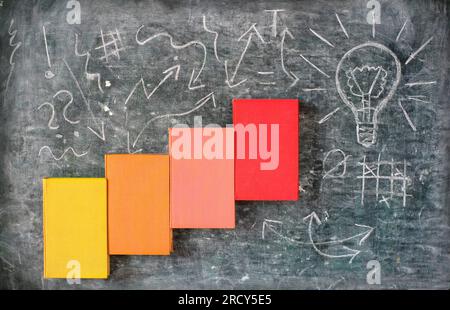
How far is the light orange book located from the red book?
51 millimetres

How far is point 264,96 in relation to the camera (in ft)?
5.70

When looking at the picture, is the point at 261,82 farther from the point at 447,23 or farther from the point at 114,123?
the point at 447,23

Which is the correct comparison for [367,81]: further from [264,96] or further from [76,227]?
[76,227]

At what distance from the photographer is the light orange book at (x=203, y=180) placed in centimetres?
169

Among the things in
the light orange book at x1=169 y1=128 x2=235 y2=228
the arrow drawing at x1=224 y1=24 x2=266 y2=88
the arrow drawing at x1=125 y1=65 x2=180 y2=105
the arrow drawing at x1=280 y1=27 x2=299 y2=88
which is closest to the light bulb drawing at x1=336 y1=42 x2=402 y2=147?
the arrow drawing at x1=280 y1=27 x2=299 y2=88

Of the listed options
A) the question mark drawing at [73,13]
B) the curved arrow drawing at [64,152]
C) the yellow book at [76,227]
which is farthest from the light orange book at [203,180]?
the question mark drawing at [73,13]

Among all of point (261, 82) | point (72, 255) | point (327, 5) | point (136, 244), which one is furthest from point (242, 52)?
point (72, 255)

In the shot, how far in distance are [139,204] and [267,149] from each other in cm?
60

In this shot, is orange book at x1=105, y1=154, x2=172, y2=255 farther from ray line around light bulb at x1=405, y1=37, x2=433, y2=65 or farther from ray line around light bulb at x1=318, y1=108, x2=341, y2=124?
ray line around light bulb at x1=405, y1=37, x2=433, y2=65

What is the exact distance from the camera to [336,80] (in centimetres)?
174

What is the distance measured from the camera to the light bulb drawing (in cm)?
173

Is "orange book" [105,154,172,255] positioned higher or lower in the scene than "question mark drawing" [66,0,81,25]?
lower

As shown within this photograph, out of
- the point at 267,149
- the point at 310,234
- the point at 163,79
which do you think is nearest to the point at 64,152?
the point at 163,79

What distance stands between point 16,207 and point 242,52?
123cm
